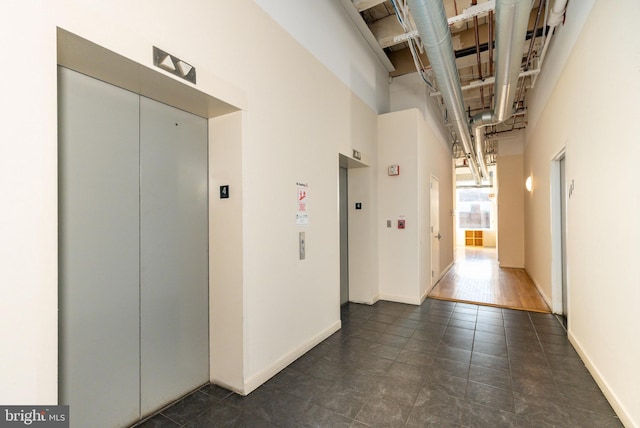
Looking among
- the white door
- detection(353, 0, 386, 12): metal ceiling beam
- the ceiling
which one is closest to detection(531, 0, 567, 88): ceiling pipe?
the ceiling

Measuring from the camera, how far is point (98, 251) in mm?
1806

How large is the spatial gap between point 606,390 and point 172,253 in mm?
3389

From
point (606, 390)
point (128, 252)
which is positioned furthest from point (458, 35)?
point (128, 252)

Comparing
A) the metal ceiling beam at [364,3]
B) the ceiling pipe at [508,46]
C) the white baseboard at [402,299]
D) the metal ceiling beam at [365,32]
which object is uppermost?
the metal ceiling beam at [364,3]

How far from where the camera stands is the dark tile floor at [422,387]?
2012 millimetres

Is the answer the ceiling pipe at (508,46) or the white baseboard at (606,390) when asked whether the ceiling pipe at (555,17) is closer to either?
the ceiling pipe at (508,46)

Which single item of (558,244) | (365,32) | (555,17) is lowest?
(558,244)

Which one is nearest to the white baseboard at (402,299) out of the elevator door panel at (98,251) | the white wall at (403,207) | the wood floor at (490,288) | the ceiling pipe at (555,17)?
the white wall at (403,207)

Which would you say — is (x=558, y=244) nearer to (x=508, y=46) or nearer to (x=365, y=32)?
(x=508, y=46)

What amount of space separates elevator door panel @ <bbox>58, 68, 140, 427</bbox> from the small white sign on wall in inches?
54.0

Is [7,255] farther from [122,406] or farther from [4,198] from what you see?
[122,406]

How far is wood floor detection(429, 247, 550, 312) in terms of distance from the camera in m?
4.64

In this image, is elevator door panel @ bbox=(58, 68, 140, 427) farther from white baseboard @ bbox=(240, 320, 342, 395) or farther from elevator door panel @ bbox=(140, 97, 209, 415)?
white baseboard @ bbox=(240, 320, 342, 395)

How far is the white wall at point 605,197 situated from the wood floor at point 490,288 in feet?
4.79
